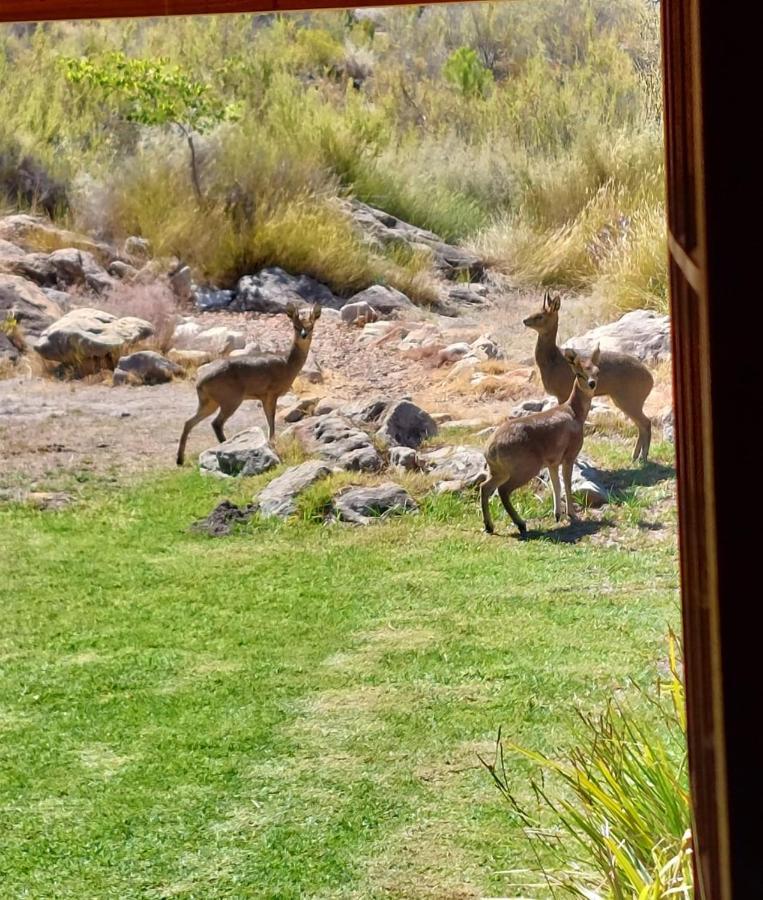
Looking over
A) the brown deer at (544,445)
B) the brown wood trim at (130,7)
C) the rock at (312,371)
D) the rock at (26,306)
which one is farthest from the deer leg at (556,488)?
the brown wood trim at (130,7)

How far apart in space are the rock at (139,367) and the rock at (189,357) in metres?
0.05

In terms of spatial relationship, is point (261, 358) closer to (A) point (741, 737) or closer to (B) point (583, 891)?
(B) point (583, 891)

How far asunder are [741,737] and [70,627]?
4.41 metres

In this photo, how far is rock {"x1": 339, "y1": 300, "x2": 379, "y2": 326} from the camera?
4.88 m

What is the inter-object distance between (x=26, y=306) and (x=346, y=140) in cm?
126

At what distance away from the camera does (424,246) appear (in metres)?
4.91

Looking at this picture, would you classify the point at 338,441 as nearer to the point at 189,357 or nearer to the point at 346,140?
the point at 189,357

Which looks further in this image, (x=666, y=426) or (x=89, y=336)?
(x=89, y=336)

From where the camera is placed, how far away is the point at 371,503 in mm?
4707

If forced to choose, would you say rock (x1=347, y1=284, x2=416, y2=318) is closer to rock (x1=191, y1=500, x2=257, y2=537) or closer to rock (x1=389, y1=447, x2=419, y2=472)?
rock (x1=389, y1=447, x2=419, y2=472)

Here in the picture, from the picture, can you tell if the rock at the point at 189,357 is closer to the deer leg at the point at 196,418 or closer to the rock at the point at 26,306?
the deer leg at the point at 196,418

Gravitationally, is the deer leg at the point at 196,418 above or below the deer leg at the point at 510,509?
above

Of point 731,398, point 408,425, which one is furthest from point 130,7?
→ point 408,425

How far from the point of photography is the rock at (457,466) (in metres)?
4.66
